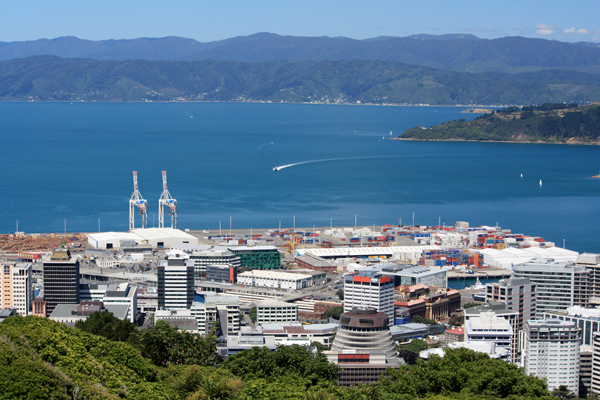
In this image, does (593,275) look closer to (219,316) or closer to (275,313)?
(275,313)

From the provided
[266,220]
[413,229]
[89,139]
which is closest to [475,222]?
[413,229]

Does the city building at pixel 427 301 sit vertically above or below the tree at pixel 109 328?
below

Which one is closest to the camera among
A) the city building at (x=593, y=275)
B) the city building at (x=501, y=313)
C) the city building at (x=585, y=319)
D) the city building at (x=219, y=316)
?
the city building at (x=585, y=319)

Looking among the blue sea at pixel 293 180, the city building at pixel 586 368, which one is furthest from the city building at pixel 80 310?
the blue sea at pixel 293 180

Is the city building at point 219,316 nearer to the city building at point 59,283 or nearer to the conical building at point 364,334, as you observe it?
the city building at point 59,283

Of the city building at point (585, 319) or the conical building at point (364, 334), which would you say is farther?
the city building at point (585, 319)
